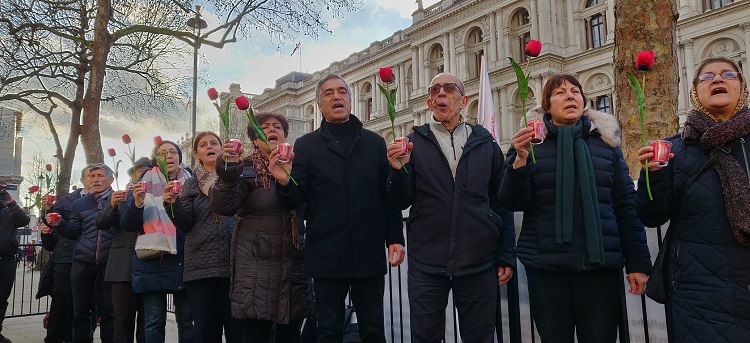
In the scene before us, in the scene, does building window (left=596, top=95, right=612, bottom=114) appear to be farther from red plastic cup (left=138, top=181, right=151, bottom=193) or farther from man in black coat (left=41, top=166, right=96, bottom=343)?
red plastic cup (left=138, top=181, right=151, bottom=193)

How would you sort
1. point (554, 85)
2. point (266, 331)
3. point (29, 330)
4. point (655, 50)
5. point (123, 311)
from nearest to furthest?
point (554, 85), point (266, 331), point (123, 311), point (655, 50), point (29, 330)

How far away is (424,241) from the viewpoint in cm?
337

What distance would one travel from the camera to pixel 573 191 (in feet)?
9.84

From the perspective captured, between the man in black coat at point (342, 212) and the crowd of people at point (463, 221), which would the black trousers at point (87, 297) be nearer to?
the crowd of people at point (463, 221)

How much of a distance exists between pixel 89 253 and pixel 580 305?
5043 millimetres

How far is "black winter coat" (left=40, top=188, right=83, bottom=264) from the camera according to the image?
6353 mm

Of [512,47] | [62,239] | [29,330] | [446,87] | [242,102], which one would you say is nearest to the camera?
[242,102]

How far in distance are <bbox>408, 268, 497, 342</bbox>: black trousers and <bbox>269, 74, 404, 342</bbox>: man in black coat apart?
30 cm

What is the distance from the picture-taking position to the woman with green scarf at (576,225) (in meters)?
2.93

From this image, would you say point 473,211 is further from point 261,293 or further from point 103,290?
point 103,290

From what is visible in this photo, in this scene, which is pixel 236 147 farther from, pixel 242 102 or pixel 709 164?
pixel 709 164

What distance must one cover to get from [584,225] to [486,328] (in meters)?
0.88

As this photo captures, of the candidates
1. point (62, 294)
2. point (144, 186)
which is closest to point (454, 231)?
point (144, 186)

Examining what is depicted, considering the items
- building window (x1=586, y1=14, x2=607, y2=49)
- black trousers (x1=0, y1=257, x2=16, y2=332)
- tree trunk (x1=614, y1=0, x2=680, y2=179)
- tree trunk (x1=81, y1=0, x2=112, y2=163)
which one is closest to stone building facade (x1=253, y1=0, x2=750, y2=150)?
building window (x1=586, y1=14, x2=607, y2=49)
